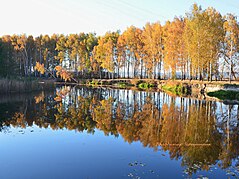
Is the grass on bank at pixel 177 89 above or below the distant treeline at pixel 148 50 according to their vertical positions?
below

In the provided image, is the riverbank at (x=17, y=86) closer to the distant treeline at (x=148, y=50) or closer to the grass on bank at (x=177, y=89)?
the distant treeline at (x=148, y=50)

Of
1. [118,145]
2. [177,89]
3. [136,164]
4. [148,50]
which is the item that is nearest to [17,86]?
[177,89]

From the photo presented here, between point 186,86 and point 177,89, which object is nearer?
point 186,86

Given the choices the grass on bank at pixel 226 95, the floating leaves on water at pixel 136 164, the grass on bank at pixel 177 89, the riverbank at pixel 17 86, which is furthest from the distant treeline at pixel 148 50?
the floating leaves on water at pixel 136 164

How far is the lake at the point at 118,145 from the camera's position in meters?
8.37

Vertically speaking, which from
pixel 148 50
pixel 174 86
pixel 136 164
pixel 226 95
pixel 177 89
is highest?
pixel 148 50

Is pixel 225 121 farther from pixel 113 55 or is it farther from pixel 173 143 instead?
pixel 113 55

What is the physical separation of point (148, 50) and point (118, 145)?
142 ft

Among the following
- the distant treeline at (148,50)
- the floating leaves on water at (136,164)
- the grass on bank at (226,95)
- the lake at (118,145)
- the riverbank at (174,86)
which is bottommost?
the floating leaves on water at (136,164)

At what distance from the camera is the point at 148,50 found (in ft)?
173

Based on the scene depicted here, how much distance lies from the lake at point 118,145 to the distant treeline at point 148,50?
879 inches

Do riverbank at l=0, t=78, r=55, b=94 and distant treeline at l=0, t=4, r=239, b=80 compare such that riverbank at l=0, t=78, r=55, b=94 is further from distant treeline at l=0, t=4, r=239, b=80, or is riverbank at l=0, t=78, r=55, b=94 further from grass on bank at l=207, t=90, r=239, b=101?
grass on bank at l=207, t=90, r=239, b=101

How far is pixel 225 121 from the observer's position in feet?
53.5

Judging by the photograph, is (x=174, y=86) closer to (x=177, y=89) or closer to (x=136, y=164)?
(x=177, y=89)
